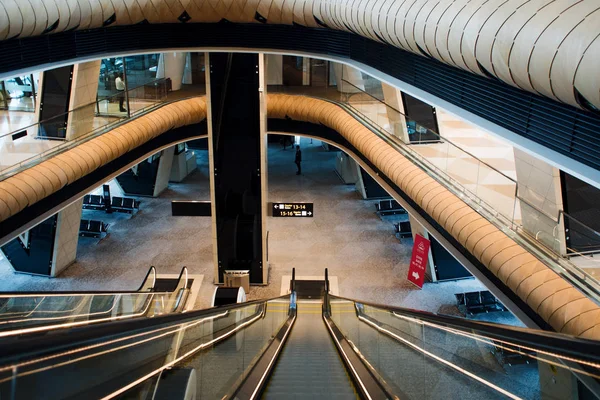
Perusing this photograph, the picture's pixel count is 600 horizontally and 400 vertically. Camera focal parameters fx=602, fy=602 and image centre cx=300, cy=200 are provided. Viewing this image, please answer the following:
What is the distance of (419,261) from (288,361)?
7607 millimetres

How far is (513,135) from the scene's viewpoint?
5.93 metres

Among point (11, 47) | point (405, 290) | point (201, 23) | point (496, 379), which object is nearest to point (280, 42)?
point (201, 23)

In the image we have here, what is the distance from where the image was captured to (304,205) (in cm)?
1481

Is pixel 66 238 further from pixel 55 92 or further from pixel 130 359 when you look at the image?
pixel 130 359

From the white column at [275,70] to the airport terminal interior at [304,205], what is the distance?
77mm

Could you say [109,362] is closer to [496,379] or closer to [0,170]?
[496,379]

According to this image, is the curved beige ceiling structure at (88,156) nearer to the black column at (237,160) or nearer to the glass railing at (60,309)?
the black column at (237,160)

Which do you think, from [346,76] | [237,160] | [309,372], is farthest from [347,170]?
[309,372]

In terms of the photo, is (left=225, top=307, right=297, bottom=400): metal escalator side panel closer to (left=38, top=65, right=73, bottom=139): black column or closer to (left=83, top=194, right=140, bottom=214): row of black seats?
(left=38, top=65, right=73, bottom=139): black column

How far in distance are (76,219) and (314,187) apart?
902cm

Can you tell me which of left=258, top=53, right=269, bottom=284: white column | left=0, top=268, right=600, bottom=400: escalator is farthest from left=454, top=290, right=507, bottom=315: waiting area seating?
left=0, top=268, right=600, bottom=400: escalator

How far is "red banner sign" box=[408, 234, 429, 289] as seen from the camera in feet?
45.1

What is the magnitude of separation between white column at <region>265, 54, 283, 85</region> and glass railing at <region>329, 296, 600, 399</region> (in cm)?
1517

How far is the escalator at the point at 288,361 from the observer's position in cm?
202
